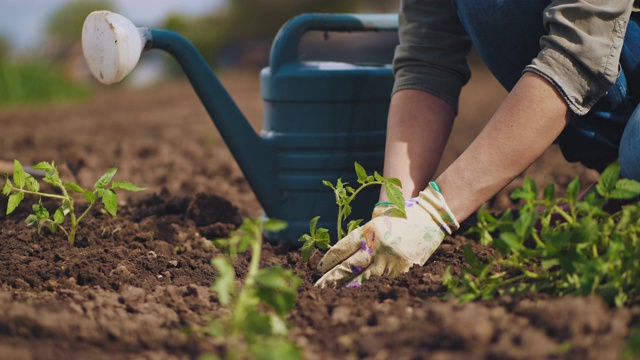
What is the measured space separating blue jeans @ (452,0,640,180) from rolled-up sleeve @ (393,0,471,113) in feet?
0.30

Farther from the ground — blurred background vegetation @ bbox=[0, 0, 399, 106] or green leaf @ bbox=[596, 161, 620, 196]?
green leaf @ bbox=[596, 161, 620, 196]

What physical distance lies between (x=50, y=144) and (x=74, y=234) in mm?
2390

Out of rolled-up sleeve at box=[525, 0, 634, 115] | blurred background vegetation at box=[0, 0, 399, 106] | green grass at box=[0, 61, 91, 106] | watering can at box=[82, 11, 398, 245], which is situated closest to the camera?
rolled-up sleeve at box=[525, 0, 634, 115]

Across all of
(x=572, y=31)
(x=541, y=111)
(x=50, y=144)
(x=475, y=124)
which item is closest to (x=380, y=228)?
(x=541, y=111)

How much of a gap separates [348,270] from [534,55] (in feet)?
2.31

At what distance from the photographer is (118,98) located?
946 centimetres

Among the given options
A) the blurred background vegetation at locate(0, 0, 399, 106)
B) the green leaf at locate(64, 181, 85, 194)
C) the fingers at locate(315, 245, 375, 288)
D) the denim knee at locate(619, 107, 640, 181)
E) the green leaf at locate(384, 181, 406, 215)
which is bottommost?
the blurred background vegetation at locate(0, 0, 399, 106)

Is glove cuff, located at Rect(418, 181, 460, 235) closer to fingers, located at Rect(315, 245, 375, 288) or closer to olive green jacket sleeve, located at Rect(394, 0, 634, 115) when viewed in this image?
fingers, located at Rect(315, 245, 375, 288)

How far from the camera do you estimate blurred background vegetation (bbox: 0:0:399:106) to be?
8016 mm

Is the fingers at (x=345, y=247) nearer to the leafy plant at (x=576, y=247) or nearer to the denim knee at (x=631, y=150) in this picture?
the leafy plant at (x=576, y=247)

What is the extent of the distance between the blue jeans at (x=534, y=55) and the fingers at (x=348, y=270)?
598 mm

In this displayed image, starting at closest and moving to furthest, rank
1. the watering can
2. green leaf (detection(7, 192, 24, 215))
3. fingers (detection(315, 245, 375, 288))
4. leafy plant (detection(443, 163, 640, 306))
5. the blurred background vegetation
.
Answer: leafy plant (detection(443, 163, 640, 306)) < fingers (detection(315, 245, 375, 288)) < green leaf (detection(7, 192, 24, 215)) < the watering can < the blurred background vegetation

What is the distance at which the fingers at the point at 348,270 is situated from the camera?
1609mm

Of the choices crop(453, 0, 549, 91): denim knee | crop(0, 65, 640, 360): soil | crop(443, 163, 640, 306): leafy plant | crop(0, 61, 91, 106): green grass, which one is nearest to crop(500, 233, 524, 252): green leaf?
crop(443, 163, 640, 306): leafy plant
